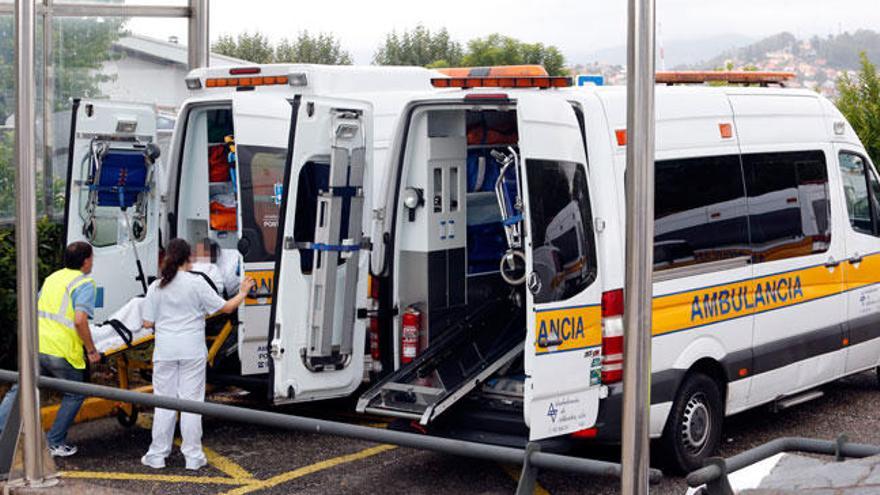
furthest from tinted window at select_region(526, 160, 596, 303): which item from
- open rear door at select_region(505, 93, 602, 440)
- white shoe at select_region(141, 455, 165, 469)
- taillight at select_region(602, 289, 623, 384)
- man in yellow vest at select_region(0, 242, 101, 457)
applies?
man in yellow vest at select_region(0, 242, 101, 457)

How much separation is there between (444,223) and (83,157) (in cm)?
328

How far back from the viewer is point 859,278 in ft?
29.9

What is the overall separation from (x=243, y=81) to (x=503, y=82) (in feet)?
9.12

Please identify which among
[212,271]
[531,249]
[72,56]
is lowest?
[212,271]

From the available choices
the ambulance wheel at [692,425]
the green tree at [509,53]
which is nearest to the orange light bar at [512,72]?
the ambulance wheel at [692,425]

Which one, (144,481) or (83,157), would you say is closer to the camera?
(144,481)

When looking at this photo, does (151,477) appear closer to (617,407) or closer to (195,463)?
(195,463)

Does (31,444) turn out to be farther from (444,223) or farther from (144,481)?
(444,223)

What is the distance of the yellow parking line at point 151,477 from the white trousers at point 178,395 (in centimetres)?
16

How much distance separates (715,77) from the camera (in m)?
8.79

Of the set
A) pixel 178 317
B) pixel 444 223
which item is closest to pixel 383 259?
pixel 444 223

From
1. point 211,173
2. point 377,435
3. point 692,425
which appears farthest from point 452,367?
point 211,173

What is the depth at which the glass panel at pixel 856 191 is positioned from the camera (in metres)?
9.12

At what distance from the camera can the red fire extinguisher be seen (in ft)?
25.8
